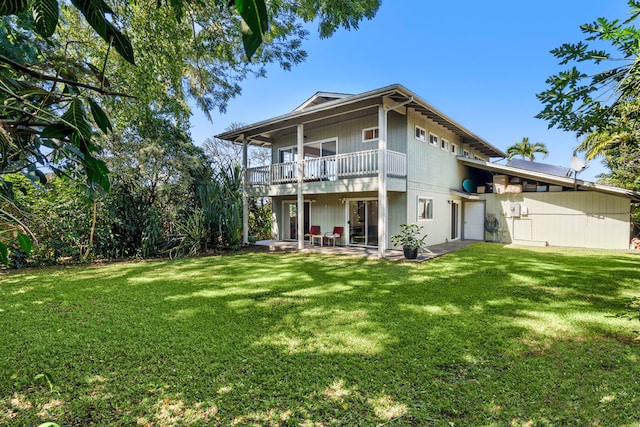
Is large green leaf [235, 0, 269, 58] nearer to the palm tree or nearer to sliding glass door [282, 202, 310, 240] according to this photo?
sliding glass door [282, 202, 310, 240]

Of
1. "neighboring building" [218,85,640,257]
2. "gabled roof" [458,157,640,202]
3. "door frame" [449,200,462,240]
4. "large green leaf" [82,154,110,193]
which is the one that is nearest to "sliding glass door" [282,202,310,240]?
"neighboring building" [218,85,640,257]

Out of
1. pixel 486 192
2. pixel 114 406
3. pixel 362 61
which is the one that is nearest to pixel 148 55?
pixel 114 406

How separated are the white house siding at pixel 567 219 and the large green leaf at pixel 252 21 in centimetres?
1705

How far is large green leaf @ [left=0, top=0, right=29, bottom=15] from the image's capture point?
89 cm

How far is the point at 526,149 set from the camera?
2972cm

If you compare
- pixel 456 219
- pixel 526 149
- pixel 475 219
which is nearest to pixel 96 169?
pixel 456 219

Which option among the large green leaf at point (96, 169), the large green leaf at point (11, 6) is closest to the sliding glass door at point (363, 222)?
the large green leaf at point (96, 169)

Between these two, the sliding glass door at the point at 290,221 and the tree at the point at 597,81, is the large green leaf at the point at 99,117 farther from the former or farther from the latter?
the sliding glass door at the point at 290,221

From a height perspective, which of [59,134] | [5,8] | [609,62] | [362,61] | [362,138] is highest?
[362,61]

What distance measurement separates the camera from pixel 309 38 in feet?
25.9

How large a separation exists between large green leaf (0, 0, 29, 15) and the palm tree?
3502 centimetres

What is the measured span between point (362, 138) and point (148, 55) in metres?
7.95

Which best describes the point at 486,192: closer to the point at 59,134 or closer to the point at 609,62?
the point at 609,62

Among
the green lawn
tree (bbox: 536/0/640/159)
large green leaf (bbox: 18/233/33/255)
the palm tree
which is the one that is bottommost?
the green lawn
